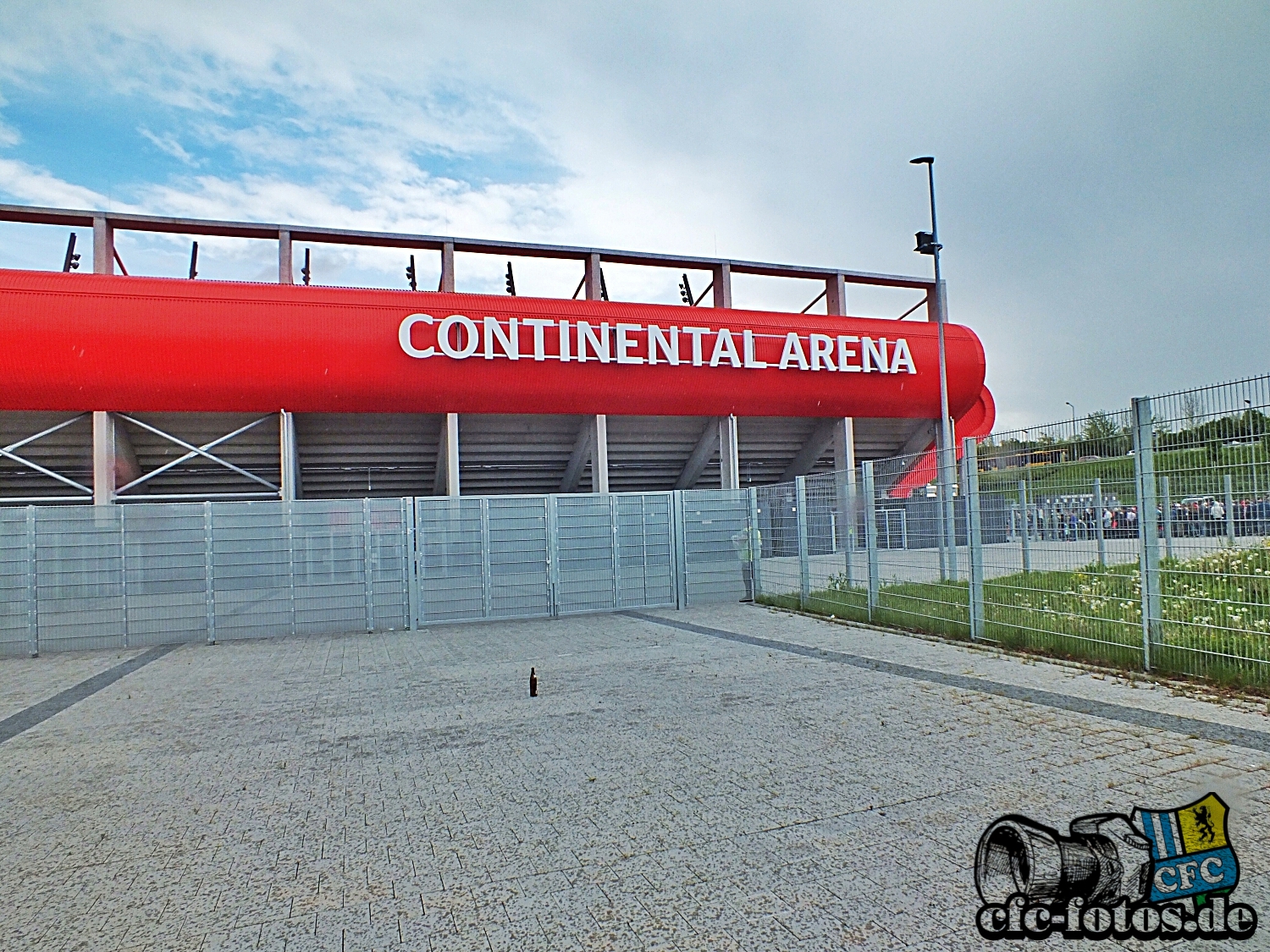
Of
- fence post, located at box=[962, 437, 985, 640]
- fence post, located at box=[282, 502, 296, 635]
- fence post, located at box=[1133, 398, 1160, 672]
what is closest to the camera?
fence post, located at box=[1133, 398, 1160, 672]

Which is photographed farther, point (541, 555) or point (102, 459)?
point (102, 459)

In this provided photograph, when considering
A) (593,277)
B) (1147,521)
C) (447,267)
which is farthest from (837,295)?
(1147,521)

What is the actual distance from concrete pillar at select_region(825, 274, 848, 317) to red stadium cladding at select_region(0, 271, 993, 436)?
6.00 ft

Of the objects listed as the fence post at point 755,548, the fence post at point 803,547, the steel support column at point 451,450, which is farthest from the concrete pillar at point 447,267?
the fence post at point 803,547

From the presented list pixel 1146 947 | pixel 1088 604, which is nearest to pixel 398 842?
pixel 1146 947

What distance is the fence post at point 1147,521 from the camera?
6867 millimetres

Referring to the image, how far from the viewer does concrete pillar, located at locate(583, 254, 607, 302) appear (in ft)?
69.7

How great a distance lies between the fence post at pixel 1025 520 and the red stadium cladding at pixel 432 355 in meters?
12.9

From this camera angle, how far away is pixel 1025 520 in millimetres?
8164

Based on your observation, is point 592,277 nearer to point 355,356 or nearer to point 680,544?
point 355,356

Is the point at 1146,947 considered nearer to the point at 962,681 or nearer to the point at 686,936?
the point at 686,936

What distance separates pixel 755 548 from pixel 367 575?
6500mm

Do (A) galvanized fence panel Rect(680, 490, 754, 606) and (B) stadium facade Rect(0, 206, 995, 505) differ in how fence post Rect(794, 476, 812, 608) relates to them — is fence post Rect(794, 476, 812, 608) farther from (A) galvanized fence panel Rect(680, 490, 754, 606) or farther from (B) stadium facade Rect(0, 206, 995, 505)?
(B) stadium facade Rect(0, 206, 995, 505)

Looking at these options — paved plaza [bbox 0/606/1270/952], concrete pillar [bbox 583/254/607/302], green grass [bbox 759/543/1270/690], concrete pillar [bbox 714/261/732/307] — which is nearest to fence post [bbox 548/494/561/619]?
paved plaza [bbox 0/606/1270/952]
